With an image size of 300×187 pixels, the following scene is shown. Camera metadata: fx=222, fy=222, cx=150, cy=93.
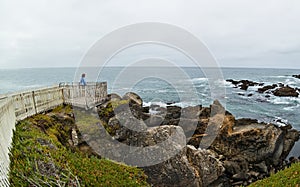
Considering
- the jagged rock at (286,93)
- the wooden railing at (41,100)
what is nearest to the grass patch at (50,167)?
the wooden railing at (41,100)

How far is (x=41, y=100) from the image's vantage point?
12.6 meters

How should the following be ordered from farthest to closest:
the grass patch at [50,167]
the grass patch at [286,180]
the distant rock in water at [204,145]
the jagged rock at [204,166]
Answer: the jagged rock at [204,166], the distant rock in water at [204,145], the grass patch at [286,180], the grass patch at [50,167]

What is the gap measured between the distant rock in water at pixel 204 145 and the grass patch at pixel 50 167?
275cm

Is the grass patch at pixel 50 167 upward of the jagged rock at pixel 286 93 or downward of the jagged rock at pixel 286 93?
upward

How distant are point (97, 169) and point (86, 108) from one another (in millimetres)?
7002

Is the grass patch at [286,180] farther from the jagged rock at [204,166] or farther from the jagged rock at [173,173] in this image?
the jagged rock at [204,166]

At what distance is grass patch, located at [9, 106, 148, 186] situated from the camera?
6168mm

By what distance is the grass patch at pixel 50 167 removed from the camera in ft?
20.2

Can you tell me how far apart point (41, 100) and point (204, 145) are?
11.9 metres

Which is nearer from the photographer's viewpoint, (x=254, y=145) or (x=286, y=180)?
(x=286, y=180)

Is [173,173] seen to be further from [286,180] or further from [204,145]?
[204,145]

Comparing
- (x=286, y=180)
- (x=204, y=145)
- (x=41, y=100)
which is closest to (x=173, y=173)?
(x=286, y=180)

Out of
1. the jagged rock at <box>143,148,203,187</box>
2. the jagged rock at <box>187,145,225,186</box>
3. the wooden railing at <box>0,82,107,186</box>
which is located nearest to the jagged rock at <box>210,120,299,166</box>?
the jagged rock at <box>187,145,225,186</box>

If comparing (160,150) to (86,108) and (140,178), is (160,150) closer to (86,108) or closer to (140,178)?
(140,178)
